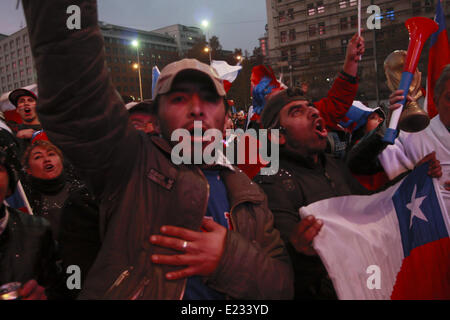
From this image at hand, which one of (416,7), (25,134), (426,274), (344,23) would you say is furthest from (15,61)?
(426,274)

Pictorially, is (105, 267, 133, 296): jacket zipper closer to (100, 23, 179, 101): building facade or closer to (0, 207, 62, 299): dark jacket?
(0, 207, 62, 299): dark jacket

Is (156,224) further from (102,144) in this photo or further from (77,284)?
(77,284)

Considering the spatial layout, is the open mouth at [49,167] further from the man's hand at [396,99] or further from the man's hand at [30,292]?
the man's hand at [396,99]

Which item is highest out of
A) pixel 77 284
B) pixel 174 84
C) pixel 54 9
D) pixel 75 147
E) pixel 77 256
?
pixel 54 9

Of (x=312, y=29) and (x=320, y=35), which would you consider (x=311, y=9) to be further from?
(x=320, y=35)

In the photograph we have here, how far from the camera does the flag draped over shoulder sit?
158 cm

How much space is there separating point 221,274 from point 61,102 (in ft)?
2.96

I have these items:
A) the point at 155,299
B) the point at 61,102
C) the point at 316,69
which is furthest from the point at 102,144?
the point at 316,69

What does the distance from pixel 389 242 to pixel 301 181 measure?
0.62m

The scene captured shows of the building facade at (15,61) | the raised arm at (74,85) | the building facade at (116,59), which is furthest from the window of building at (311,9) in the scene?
the building facade at (15,61)

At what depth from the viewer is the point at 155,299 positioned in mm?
1229

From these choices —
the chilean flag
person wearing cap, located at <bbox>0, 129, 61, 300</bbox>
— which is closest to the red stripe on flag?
the chilean flag

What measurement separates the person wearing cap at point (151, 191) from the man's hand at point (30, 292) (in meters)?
0.27

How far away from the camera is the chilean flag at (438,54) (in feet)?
9.06
